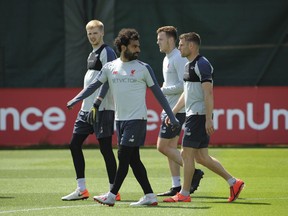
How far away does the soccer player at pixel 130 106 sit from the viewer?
11602 mm

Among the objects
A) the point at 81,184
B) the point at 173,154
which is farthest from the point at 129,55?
the point at 173,154

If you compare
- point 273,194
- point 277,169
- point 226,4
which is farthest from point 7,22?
point 273,194

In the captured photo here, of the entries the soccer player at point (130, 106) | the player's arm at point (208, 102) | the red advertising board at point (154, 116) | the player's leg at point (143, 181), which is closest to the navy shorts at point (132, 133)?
the soccer player at point (130, 106)

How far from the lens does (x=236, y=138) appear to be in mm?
22531

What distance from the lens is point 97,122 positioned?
12.5 m

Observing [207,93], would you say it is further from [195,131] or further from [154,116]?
[154,116]

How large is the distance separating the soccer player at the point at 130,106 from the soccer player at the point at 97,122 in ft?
2.52

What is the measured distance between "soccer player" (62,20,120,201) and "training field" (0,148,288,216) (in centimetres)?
33

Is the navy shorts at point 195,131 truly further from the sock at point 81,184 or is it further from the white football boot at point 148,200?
the sock at point 81,184

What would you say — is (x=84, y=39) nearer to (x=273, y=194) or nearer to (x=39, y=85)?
(x=39, y=85)

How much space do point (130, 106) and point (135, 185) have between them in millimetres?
3193

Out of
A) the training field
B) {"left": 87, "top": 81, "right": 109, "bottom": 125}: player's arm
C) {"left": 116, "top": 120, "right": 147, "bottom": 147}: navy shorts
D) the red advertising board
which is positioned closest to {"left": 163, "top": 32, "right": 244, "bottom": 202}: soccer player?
the training field

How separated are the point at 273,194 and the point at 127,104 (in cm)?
267

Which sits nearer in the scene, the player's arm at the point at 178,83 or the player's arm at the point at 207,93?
the player's arm at the point at 207,93
